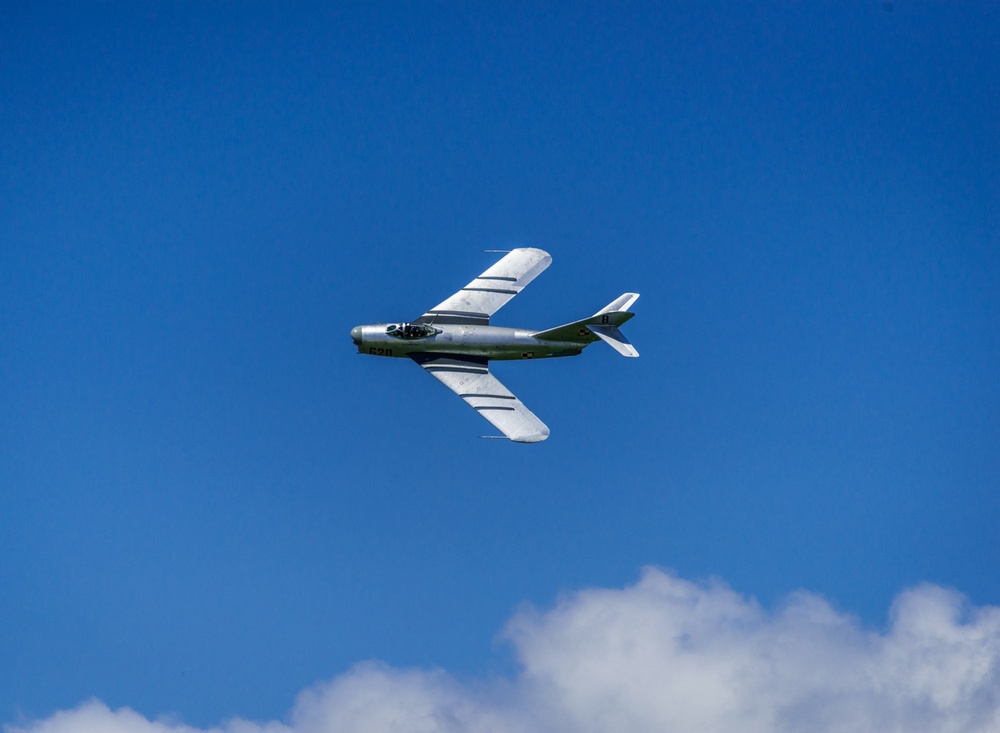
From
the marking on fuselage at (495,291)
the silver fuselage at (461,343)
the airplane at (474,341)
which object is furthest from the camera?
the marking on fuselage at (495,291)

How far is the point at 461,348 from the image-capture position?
88125 mm

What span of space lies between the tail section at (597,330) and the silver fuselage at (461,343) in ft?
1.76

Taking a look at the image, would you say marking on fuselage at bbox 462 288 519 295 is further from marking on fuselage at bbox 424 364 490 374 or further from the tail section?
marking on fuselage at bbox 424 364 490 374

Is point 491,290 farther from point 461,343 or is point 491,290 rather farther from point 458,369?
point 458,369

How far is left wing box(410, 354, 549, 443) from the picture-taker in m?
83.9

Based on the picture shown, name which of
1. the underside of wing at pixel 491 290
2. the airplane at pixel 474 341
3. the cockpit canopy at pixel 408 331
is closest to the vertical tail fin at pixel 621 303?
the airplane at pixel 474 341

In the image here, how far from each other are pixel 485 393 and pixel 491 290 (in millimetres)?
9262

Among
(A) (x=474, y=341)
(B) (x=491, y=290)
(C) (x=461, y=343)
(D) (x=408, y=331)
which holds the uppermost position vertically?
(B) (x=491, y=290)

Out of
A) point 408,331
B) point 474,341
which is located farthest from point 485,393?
point 408,331

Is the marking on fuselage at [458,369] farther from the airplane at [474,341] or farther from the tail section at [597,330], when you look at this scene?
the tail section at [597,330]

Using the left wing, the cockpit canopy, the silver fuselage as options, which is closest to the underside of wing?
the cockpit canopy

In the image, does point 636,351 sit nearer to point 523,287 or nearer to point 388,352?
point 523,287

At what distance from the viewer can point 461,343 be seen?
8788cm

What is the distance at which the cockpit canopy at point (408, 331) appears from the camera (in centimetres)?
8750
